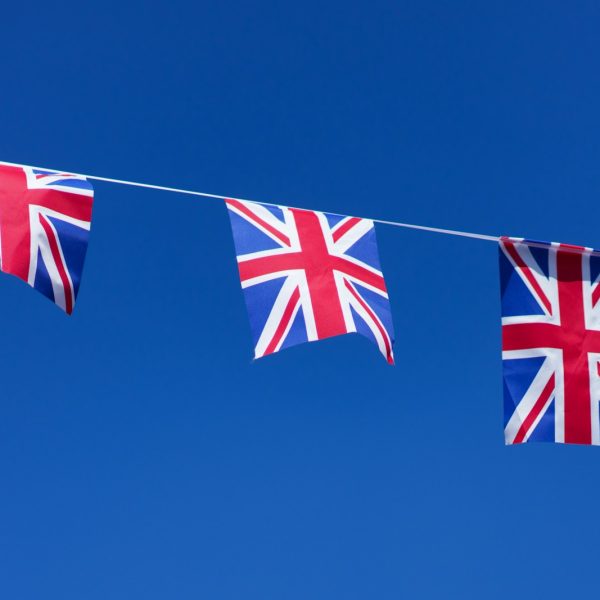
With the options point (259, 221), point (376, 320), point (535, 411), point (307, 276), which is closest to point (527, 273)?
point (535, 411)

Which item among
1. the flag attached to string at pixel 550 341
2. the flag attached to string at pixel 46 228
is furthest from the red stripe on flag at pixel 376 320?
the flag attached to string at pixel 46 228

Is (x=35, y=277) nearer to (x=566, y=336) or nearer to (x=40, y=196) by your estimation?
(x=40, y=196)

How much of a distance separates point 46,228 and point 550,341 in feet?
12.7

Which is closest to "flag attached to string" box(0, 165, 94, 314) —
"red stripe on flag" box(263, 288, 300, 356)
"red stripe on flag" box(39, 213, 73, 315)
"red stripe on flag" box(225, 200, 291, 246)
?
"red stripe on flag" box(39, 213, 73, 315)

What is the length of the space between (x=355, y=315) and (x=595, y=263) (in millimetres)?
2081

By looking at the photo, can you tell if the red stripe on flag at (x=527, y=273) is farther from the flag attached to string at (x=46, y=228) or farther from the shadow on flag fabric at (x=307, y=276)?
the flag attached to string at (x=46, y=228)

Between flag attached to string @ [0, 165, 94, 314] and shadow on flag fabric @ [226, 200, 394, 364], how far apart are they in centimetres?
109

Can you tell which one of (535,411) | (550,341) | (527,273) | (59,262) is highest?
(527,273)

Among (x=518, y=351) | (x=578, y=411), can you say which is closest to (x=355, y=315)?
(x=518, y=351)

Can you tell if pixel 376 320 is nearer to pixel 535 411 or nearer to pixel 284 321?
pixel 284 321

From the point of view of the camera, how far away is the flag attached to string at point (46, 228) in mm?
6449

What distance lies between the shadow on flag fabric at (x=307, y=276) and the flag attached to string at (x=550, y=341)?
99 cm

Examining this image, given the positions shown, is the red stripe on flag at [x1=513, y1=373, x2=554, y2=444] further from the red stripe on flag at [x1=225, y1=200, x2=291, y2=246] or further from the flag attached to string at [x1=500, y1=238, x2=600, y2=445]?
the red stripe on flag at [x1=225, y1=200, x2=291, y2=246]

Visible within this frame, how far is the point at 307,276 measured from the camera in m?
7.19
